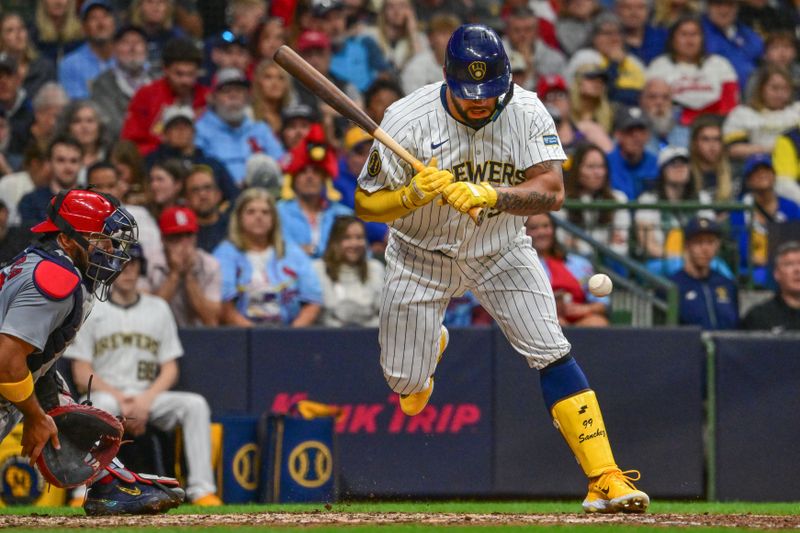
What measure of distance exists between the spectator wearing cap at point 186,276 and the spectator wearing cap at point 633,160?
12.8 ft

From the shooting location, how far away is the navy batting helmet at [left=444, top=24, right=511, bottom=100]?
21.1 feet

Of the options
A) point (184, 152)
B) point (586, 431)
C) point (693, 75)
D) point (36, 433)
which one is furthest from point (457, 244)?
point (693, 75)

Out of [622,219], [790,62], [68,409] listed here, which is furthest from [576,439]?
[790,62]

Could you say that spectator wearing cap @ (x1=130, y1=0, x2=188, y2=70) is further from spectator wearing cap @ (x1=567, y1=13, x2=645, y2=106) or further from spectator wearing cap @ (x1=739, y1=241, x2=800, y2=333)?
spectator wearing cap @ (x1=739, y1=241, x2=800, y2=333)

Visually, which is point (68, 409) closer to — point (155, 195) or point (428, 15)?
point (155, 195)

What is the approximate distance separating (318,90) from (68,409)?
194cm

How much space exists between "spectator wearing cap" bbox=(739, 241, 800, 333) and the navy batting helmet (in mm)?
4627

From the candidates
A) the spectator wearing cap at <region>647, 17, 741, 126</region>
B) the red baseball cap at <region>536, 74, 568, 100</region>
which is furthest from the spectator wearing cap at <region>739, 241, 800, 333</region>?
the spectator wearing cap at <region>647, 17, 741, 126</region>

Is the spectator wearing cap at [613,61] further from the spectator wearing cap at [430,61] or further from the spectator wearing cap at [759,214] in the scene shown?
the spectator wearing cap at [759,214]

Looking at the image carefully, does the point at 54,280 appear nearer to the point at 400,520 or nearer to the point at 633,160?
the point at 400,520

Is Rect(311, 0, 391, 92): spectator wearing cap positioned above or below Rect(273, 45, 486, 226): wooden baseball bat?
above

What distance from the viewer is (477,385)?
1003 centimetres

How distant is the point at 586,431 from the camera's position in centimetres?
664

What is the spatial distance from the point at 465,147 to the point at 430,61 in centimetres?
620
